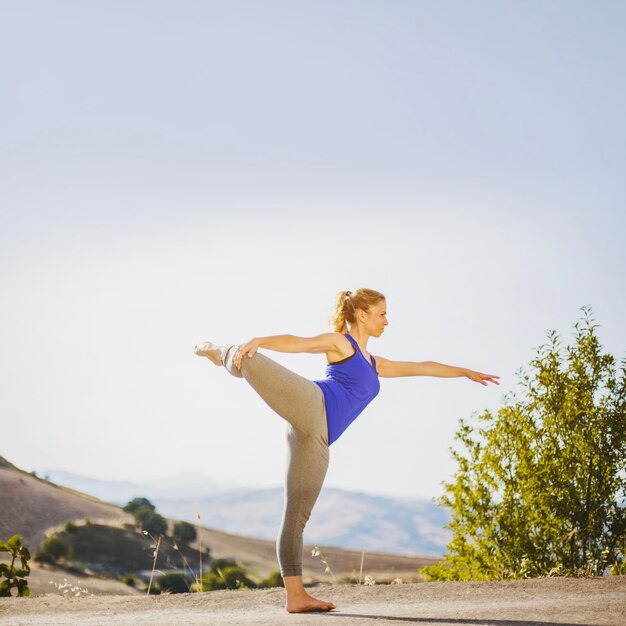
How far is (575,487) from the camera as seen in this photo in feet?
27.1

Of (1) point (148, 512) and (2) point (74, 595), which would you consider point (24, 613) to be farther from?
(1) point (148, 512)

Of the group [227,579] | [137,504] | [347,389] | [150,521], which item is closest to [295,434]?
[347,389]

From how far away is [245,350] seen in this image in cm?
464

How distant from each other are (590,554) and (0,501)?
33.8 feet

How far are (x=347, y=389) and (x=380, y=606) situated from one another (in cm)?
148

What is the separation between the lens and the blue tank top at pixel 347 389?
15.9ft

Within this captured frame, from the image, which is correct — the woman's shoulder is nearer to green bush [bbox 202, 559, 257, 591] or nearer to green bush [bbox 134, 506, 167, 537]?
green bush [bbox 202, 559, 257, 591]

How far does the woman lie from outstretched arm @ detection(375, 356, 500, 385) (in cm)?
43

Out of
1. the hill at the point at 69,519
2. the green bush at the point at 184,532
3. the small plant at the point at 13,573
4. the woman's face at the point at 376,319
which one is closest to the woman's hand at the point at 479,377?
the woman's face at the point at 376,319

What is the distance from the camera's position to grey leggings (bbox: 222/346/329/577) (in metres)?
4.66

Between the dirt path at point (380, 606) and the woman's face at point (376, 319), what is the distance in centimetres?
178

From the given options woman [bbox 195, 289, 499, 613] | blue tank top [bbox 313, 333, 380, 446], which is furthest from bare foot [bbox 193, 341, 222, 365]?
blue tank top [bbox 313, 333, 380, 446]

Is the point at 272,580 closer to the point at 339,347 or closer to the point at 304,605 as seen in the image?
the point at 304,605

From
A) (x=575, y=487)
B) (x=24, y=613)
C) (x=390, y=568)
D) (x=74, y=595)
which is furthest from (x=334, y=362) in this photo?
(x=390, y=568)
